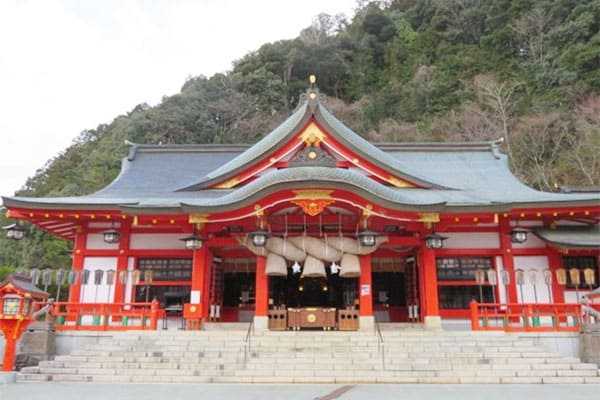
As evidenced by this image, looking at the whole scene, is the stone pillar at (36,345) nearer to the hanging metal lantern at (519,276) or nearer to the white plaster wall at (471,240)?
the white plaster wall at (471,240)

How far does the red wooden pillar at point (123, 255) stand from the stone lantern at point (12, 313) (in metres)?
3.66

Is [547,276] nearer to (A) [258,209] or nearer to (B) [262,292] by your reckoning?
(B) [262,292]

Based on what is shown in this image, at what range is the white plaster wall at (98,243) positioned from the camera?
13609mm

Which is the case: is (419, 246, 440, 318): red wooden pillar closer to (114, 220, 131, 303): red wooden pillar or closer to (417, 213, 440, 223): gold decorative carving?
(417, 213, 440, 223): gold decorative carving

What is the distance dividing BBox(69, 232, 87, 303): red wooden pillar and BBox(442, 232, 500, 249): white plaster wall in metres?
11.1

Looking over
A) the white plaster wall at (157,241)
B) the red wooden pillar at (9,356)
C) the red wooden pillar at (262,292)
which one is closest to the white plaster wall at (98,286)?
the white plaster wall at (157,241)

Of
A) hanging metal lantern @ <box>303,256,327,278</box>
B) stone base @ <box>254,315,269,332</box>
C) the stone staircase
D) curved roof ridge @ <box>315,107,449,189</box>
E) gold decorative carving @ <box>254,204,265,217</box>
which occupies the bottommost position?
the stone staircase

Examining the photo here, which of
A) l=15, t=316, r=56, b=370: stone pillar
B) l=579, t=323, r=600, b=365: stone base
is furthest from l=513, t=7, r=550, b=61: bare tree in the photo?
l=15, t=316, r=56, b=370: stone pillar

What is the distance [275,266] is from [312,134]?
433cm

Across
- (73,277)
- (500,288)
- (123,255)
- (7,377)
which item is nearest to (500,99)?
(500,288)

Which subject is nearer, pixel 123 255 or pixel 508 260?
pixel 508 260

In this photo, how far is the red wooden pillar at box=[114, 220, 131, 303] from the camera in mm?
13177

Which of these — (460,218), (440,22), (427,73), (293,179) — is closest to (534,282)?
(460,218)

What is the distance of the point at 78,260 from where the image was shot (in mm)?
13406
